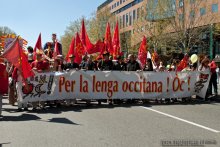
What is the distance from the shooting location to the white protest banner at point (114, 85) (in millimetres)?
11305

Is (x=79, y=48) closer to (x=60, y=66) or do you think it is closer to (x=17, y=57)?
(x=60, y=66)

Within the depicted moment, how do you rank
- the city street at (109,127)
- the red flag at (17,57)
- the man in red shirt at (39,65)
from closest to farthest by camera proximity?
the city street at (109,127), the red flag at (17,57), the man in red shirt at (39,65)

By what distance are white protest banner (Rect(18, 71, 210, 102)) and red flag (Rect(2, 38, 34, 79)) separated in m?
0.70

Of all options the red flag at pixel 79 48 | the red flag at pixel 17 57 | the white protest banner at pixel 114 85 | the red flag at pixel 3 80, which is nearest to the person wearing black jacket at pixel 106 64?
the white protest banner at pixel 114 85

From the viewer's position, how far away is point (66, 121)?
346 inches

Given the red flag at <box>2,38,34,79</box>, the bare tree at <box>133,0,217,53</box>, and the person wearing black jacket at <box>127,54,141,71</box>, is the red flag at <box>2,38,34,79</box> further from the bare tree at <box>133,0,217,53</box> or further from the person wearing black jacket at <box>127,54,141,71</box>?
the bare tree at <box>133,0,217,53</box>

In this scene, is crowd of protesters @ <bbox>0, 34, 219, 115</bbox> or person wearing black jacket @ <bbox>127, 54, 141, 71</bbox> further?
person wearing black jacket @ <bbox>127, 54, 141, 71</bbox>

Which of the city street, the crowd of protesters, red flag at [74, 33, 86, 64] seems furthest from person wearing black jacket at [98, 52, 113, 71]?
red flag at [74, 33, 86, 64]

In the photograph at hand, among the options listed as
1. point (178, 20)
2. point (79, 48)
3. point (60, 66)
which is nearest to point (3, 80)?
point (60, 66)

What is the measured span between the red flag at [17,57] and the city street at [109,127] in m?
1.24

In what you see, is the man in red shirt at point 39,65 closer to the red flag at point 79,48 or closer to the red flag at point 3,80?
the red flag at point 3,80

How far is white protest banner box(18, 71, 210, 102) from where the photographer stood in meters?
11.3

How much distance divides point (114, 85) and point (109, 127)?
4.51 metres

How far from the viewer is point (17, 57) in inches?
403
